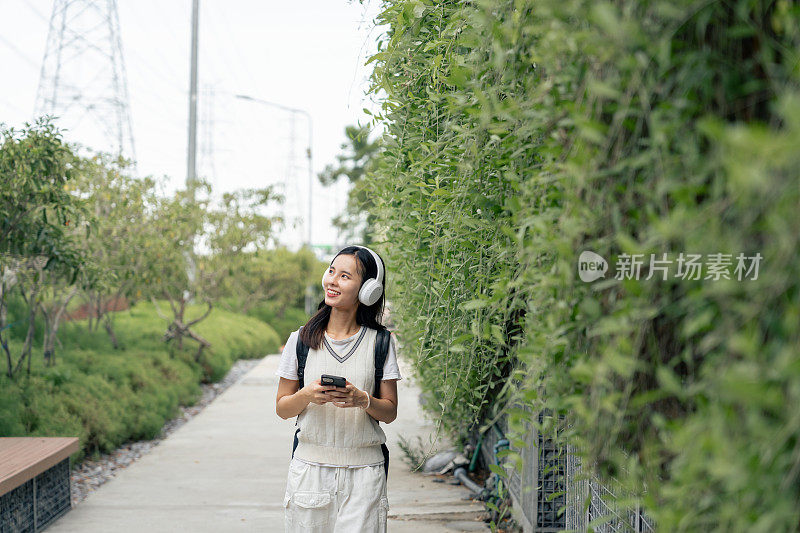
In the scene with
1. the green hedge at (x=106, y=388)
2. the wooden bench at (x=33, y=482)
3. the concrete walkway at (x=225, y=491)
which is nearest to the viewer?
the wooden bench at (x=33, y=482)

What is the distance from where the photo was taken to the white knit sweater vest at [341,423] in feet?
10.6

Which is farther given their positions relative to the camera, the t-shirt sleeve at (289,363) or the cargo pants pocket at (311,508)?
the t-shirt sleeve at (289,363)

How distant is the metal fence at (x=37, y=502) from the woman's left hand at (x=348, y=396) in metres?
2.93

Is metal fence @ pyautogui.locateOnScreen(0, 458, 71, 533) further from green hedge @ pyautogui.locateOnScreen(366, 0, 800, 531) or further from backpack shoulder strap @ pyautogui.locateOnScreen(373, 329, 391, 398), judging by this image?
green hedge @ pyautogui.locateOnScreen(366, 0, 800, 531)

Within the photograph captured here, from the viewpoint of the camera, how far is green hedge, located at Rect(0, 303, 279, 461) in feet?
24.3

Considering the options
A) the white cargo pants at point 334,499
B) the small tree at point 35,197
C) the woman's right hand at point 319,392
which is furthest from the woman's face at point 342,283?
the small tree at point 35,197

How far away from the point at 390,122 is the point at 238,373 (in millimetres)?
14564

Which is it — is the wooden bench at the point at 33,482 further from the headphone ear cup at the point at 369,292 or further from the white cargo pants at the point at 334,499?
the headphone ear cup at the point at 369,292

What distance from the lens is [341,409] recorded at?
3.28 metres

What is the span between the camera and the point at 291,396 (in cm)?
321

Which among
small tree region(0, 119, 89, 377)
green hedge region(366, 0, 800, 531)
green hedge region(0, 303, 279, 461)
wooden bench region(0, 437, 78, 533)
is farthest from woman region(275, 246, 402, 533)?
green hedge region(0, 303, 279, 461)

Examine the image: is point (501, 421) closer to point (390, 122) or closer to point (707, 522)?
point (390, 122)

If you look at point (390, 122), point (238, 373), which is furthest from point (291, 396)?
point (238, 373)

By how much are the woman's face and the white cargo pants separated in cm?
70
